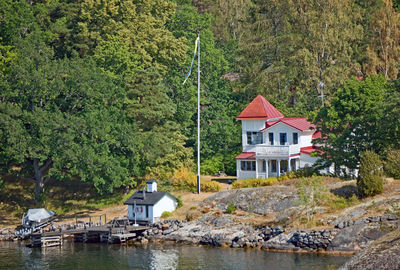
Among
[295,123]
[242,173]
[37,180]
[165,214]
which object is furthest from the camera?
[242,173]

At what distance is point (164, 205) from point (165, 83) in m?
21.5

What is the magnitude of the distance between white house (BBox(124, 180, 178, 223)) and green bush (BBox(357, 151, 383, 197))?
55.3ft

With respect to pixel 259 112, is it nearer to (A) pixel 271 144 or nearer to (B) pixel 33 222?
(A) pixel 271 144

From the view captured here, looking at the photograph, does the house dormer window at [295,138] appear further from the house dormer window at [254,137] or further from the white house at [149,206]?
the white house at [149,206]

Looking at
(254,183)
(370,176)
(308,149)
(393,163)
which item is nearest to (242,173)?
(254,183)

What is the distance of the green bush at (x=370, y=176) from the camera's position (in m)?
46.6

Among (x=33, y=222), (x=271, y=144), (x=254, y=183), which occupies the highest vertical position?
(x=271, y=144)

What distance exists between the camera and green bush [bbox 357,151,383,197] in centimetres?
4656

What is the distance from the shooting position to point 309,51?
7581 cm

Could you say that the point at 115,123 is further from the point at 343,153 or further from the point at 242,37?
the point at 242,37

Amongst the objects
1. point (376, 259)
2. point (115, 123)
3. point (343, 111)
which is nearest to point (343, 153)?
point (343, 111)

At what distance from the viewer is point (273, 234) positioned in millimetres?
45500

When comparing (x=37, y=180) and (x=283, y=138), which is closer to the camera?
(x=37, y=180)

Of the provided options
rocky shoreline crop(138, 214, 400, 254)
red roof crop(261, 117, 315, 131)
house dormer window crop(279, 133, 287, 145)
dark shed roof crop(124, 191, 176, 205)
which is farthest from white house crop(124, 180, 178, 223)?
red roof crop(261, 117, 315, 131)
